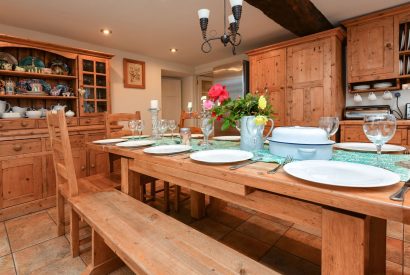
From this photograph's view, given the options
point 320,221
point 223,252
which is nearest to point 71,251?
point 223,252

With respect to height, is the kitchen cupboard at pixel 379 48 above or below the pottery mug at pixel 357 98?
above

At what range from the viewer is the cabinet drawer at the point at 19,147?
83.6 inches

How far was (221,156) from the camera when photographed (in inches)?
41.2

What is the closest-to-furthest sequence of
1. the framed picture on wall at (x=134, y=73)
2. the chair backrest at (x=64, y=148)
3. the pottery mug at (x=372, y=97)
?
the chair backrest at (x=64, y=148)
the pottery mug at (x=372, y=97)
the framed picture on wall at (x=134, y=73)

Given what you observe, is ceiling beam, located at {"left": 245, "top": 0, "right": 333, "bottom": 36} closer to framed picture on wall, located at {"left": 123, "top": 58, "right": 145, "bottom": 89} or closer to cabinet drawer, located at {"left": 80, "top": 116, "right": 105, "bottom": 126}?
cabinet drawer, located at {"left": 80, "top": 116, "right": 105, "bottom": 126}

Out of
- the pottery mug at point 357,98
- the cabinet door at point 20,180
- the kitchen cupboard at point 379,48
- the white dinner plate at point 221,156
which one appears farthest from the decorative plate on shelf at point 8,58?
the pottery mug at point 357,98

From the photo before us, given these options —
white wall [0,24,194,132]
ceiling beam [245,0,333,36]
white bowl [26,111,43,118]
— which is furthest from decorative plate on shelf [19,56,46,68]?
ceiling beam [245,0,333,36]

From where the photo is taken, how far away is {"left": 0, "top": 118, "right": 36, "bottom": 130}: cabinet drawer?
221 cm

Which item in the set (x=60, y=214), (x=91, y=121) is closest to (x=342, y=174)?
(x=60, y=214)

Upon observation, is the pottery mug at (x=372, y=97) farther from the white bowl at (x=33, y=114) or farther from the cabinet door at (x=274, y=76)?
the white bowl at (x=33, y=114)

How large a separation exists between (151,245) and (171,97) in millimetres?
4817

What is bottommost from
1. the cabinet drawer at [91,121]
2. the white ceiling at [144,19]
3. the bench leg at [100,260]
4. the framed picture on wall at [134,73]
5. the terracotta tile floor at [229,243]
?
the terracotta tile floor at [229,243]

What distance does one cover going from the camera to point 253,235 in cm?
175

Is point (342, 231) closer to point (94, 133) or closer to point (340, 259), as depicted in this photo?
point (340, 259)
